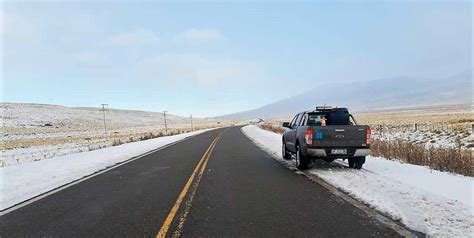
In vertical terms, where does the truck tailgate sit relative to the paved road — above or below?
above

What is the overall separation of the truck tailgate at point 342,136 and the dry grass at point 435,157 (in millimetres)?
2502

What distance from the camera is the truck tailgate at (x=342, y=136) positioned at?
10.7 m

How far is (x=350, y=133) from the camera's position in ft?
35.1

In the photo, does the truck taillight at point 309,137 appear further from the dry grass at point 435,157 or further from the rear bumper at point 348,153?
the dry grass at point 435,157

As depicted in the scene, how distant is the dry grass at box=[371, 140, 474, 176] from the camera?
1031 cm

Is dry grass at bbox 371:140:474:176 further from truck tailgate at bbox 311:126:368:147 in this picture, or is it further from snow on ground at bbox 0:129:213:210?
snow on ground at bbox 0:129:213:210

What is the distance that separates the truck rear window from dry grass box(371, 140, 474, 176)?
2.99 metres

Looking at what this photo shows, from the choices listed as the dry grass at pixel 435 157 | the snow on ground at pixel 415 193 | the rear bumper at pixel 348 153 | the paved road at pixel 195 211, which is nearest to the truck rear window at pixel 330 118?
the rear bumper at pixel 348 153

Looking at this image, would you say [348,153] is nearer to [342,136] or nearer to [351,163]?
[342,136]

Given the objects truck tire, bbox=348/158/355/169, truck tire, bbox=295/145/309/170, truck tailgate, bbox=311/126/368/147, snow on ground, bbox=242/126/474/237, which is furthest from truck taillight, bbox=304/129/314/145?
truck tire, bbox=348/158/355/169

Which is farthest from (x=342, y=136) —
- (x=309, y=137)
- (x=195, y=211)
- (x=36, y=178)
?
(x=36, y=178)

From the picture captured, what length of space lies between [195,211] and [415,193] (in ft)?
14.7

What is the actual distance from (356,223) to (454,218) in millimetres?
1538

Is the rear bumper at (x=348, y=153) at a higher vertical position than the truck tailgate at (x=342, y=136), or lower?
lower
